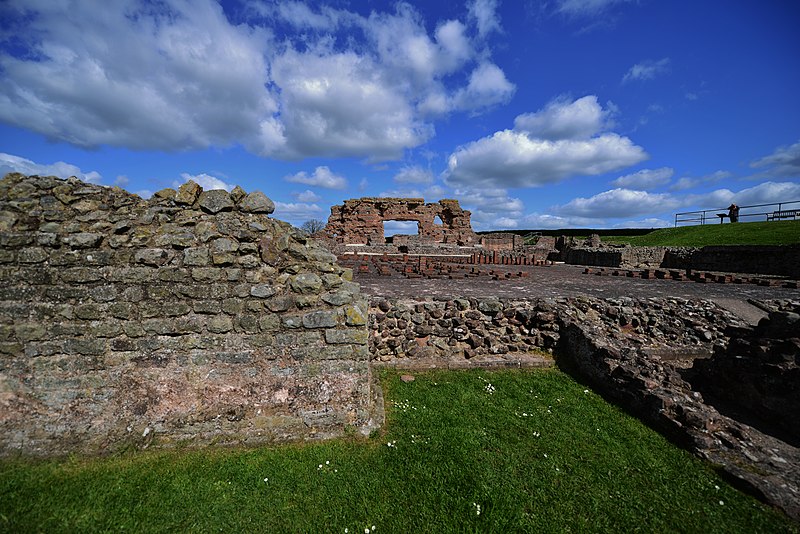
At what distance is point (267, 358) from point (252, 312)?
0.64m

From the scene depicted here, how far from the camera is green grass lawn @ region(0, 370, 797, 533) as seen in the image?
317 centimetres

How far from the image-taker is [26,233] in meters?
3.99

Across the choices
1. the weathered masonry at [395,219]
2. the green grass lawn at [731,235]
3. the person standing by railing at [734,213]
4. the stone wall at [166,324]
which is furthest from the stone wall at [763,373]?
the person standing by railing at [734,213]

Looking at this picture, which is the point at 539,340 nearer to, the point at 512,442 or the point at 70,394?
the point at 512,442

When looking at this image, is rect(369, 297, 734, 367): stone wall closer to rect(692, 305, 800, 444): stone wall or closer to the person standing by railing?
rect(692, 305, 800, 444): stone wall

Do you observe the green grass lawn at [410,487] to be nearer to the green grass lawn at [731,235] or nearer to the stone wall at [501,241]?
the stone wall at [501,241]

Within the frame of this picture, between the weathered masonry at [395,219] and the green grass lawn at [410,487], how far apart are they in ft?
66.6

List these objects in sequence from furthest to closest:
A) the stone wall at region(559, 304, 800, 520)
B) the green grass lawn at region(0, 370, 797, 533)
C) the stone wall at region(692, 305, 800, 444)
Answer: the stone wall at region(692, 305, 800, 444), the stone wall at region(559, 304, 800, 520), the green grass lawn at region(0, 370, 797, 533)

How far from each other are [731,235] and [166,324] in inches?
1479

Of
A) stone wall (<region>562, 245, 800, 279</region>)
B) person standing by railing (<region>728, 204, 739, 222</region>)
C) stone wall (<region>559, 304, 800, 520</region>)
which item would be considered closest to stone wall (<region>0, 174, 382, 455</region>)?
stone wall (<region>559, 304, 800, 520</region>)

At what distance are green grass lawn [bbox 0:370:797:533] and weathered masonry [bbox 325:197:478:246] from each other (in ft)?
66.6

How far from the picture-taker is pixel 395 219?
2514 cm

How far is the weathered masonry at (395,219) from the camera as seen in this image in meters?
24.5

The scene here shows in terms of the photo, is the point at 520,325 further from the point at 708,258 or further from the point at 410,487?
the point at 708,258
